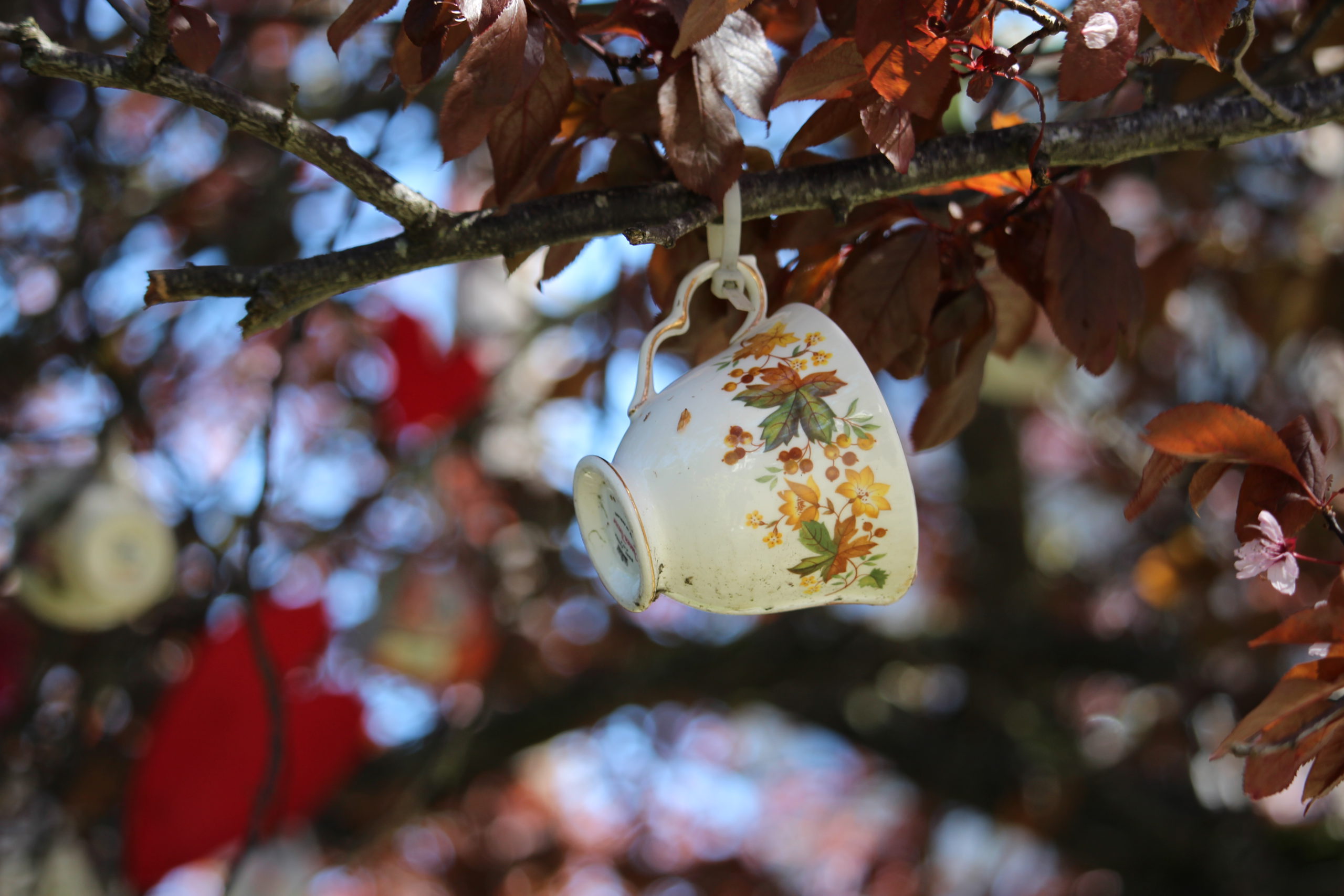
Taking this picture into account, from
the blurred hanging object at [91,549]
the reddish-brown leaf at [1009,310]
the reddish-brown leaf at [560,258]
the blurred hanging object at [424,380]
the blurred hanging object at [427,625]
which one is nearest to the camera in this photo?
the reddish-brown leaf at [560,258]

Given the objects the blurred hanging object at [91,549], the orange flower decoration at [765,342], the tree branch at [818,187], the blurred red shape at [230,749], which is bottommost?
the blurred red shape at [230,749]

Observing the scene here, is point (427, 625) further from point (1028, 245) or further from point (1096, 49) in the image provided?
point (1096, 49)

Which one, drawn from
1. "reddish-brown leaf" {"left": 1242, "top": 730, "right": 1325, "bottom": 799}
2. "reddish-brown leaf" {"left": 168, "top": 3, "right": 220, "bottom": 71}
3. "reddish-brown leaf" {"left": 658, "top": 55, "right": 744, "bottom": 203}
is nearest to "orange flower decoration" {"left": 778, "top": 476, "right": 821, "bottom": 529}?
"reddish-brown leaf" {"left": 658, "top": 55, "right": 744, "bottom": 203}

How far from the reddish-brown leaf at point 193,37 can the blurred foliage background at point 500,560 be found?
49 cm

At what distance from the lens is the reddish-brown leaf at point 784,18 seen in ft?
2.56

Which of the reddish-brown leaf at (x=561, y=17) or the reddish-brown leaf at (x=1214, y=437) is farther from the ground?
the reddish-brown leaf at (x=561, y=17)

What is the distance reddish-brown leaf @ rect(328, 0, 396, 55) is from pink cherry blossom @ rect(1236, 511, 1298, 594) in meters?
0.64

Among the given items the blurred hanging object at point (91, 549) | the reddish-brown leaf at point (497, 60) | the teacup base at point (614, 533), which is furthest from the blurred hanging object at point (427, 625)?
the reddish-brown leaf at point (497, 60)

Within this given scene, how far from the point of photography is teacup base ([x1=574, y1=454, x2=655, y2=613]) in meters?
0.64

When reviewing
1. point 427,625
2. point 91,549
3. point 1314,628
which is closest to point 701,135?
point 1314,628

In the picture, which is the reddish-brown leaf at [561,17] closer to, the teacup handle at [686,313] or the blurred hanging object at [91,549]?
the teacup handle at [686,313]

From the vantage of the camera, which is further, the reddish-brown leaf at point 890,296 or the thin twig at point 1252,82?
the reddish-brown leaf at point 890,296

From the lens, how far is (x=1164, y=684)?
88.7 inches

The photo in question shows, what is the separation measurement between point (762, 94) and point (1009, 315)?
0.40 m
